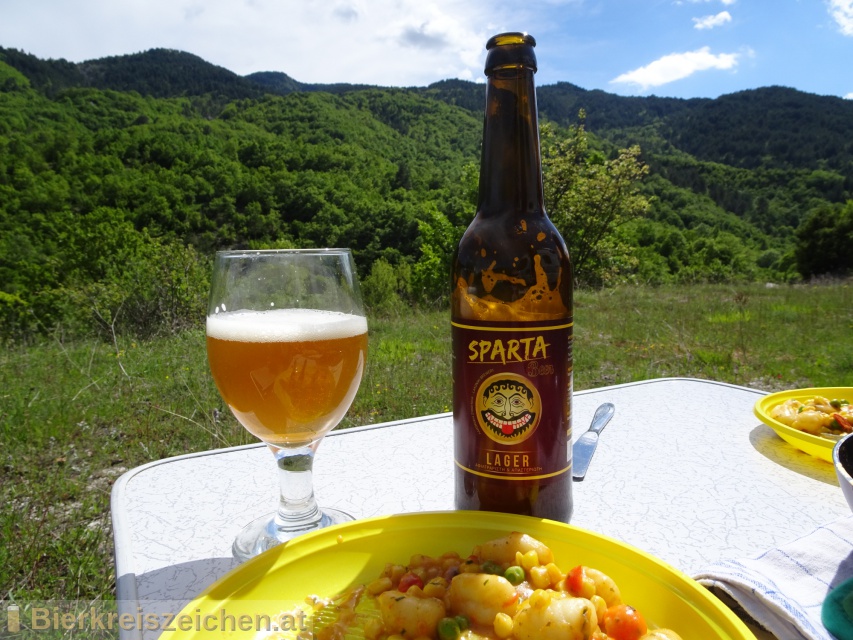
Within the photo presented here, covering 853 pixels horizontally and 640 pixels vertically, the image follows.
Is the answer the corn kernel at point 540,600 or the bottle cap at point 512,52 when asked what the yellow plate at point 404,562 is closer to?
the corn kernel at point 540,600

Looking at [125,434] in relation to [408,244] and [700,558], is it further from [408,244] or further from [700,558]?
[408,244]

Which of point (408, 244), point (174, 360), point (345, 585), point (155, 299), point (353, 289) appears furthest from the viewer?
point (408, 244)

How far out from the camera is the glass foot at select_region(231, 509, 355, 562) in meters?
0.89

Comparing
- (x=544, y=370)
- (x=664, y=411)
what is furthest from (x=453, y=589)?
(x=664, y=411)

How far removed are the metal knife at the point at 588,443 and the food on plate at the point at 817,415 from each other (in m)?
0.38

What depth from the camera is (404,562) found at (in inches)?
32.3

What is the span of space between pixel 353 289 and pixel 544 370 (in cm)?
35

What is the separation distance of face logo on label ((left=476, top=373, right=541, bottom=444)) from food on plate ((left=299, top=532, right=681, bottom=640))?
0.56ft

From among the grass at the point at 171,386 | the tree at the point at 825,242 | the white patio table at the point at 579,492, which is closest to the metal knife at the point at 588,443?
the white patio table at the point at 579,492

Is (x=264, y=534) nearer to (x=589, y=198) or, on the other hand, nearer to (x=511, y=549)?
(x=511, y=549)

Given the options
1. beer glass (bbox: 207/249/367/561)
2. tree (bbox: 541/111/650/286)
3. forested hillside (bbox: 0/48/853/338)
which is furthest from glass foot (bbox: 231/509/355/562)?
tree (bbox: 541/111/650/286)

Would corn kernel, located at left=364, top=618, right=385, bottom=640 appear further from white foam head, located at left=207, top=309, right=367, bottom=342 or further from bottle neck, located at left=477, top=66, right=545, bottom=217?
bottle neck, located at left=477, top=66, right=545, bottom=217

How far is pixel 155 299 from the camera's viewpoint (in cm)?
923

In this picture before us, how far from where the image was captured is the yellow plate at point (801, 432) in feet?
3.83
